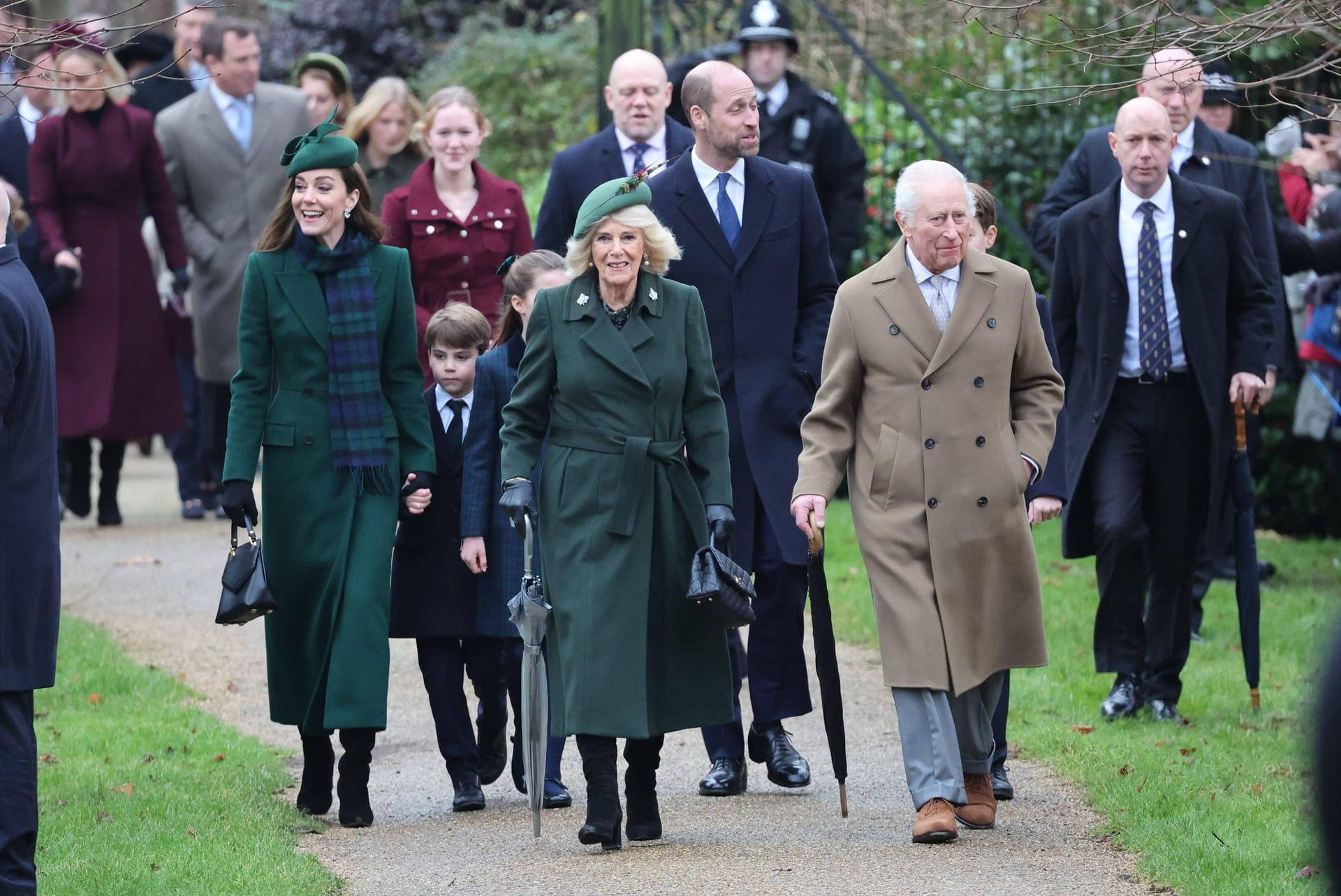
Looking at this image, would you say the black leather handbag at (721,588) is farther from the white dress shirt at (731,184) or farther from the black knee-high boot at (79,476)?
the black knee-high boot at (79,476)

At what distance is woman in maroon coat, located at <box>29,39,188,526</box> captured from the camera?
11688 millimetres

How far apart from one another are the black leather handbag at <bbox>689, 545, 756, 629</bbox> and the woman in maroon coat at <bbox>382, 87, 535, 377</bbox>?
281cm

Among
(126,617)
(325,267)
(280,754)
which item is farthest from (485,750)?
(126,617)

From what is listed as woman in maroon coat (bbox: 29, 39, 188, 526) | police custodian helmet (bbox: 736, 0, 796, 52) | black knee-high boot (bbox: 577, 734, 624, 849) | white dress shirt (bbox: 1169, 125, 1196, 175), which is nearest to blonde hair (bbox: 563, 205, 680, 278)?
black knee-high boot (bbox: 577, 734, 624, 849)

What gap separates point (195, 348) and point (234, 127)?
56.3 inches

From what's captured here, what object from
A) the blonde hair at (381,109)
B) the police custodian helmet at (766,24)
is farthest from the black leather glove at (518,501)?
the police custodian helmet at (766,24)

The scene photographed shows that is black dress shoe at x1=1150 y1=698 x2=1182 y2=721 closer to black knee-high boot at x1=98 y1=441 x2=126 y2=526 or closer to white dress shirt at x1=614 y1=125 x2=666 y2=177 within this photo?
white dress shirt at x1=614 y1=125 x2=666 y2=177

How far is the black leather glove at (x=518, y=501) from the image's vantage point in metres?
6.05

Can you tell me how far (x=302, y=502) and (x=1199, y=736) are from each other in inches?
133

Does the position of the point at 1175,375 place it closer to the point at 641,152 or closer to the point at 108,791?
the point at 641,152

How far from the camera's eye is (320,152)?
6.70 metres

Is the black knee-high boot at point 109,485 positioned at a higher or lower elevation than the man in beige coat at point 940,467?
lower

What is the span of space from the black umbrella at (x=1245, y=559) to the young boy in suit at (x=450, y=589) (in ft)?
9.42

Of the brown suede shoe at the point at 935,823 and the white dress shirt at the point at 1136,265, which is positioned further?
the white dress shirt at the point at 1136,265
